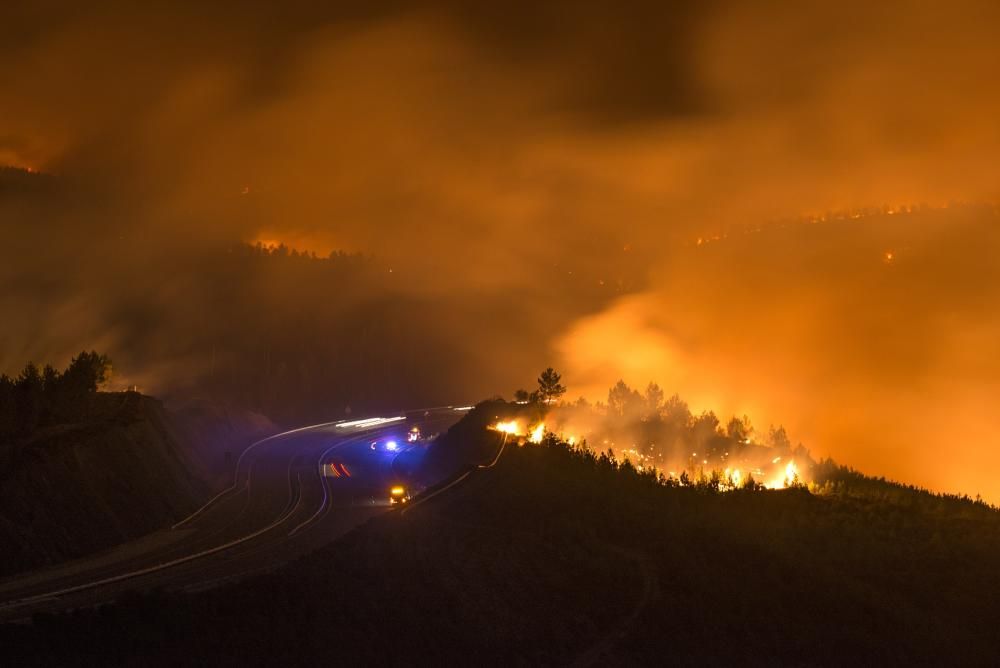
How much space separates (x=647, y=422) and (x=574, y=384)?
83.7 metres

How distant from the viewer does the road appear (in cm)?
3173

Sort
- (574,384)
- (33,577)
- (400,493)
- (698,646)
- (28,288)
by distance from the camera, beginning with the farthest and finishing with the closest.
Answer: (574,384) < (28,288) < (400,493) < (33,577) < (698,646)

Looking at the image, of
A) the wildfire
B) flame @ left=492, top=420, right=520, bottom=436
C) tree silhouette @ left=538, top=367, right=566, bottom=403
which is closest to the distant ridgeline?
flame @ left=492, top=420, right=520, bottom=436

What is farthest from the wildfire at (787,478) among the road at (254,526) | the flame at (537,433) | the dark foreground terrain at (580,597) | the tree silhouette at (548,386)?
the road at (254,526)

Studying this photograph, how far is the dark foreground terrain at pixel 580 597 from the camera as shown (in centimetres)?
2405

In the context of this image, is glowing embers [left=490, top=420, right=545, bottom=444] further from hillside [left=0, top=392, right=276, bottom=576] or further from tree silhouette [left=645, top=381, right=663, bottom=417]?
tree silhouette [left=645, top=381, right=663, bottom=417]

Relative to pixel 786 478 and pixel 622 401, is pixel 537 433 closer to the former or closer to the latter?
pixel 786 478

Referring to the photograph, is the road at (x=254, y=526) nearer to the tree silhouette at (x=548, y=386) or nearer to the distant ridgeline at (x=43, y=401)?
the distant ridgeline at (x=43, y=401)

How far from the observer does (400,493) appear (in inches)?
2148

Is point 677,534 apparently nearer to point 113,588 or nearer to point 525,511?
point 525,511

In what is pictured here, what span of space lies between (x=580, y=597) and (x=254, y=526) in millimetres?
23270

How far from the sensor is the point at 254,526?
4703 cm

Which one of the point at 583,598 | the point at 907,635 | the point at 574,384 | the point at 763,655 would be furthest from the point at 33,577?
the point at 574,384

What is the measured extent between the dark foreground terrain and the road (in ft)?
15.0
